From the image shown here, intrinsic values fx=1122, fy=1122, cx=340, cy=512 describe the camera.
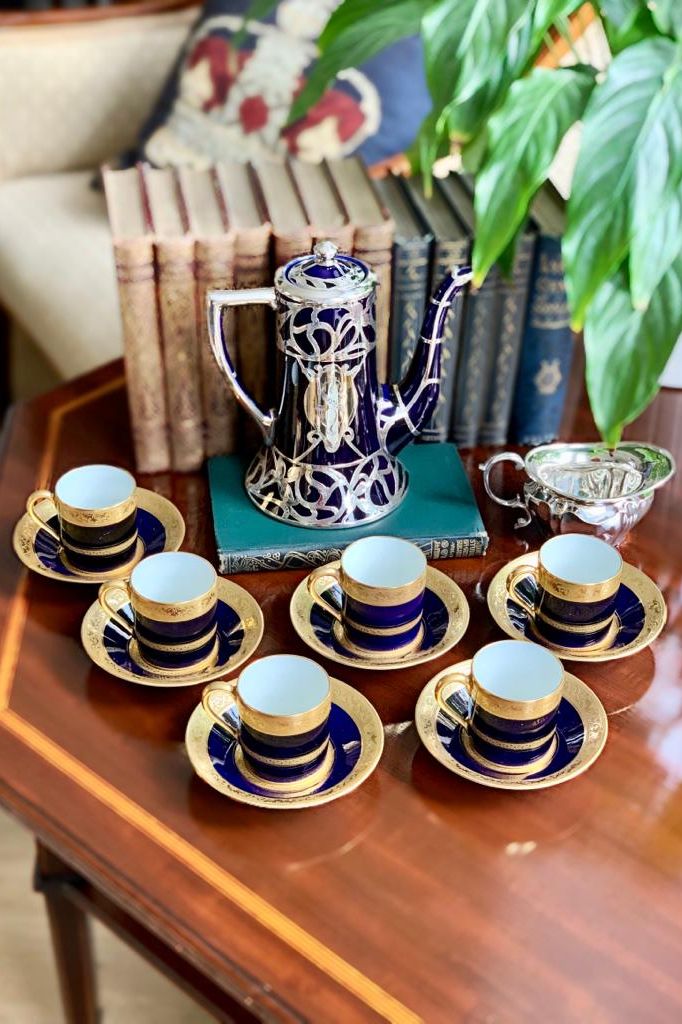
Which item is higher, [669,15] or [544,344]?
[669,15]

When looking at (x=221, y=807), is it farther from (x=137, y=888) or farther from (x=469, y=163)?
(x=469, y=163)

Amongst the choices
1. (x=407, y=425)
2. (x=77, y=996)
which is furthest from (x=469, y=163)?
(x=77, y=996)

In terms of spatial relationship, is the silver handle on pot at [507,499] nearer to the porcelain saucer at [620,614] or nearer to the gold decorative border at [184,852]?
the porcelain saucer at [620,614]

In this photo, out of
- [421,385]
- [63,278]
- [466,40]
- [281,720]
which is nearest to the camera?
[281,720]

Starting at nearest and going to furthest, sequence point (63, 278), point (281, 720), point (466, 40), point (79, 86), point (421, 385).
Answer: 1. point (281, 720)
2. point (466, 40)
3. point (421, 385)
4. point (63, 278)
5. point (79, 86)

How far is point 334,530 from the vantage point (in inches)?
33.0

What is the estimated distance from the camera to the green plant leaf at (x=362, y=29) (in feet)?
2.87

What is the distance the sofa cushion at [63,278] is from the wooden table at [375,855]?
69 cm

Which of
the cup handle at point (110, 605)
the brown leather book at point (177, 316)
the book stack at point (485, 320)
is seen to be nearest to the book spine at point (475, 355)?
the book stack at point (485, 320)

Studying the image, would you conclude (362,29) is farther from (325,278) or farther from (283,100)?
(283,100)

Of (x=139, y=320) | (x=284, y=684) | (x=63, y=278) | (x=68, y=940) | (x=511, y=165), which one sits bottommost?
(x=68, y=940)

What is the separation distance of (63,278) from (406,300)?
724 millimetres

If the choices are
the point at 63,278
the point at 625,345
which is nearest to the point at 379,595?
the point at 625,345

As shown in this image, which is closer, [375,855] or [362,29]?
[375,855]
